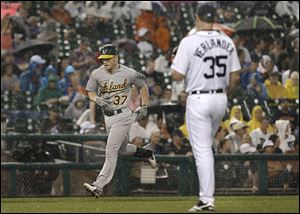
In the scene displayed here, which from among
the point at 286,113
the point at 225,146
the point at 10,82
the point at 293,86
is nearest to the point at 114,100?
the point at 225,146

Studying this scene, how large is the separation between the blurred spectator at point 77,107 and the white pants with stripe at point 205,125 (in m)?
2.26

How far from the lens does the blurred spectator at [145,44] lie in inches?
804

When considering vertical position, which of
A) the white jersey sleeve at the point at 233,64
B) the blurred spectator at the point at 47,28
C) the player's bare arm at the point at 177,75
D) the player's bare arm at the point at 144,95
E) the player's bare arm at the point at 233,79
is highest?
the blurred spectator at the point at 47,28

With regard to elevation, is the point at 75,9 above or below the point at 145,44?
above

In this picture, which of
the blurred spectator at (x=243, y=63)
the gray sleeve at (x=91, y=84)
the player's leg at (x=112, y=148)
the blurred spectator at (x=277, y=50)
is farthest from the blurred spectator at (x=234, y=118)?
the gray sleeve at (x=91, y=84)

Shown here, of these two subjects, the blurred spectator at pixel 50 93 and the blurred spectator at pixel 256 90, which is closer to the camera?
the blurred spectator at pixel 50 93

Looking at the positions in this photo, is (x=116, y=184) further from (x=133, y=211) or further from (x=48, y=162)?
(x=133, y=211)

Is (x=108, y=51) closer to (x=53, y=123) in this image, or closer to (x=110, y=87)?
(x=110, y=87)

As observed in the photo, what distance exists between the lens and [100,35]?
74.2 feet

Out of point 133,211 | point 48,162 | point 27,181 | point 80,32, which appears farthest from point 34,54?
point 133,211

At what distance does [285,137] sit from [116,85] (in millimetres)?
8122

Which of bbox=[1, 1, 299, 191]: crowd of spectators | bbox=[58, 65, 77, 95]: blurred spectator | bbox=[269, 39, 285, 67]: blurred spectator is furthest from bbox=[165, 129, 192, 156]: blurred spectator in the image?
bbox=[269, 39, 285, 67]: blurred spectator

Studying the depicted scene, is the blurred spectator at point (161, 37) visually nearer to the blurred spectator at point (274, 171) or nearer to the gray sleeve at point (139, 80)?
the blurred spectator at point (274, 171)

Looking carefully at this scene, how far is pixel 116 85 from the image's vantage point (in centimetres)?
616
